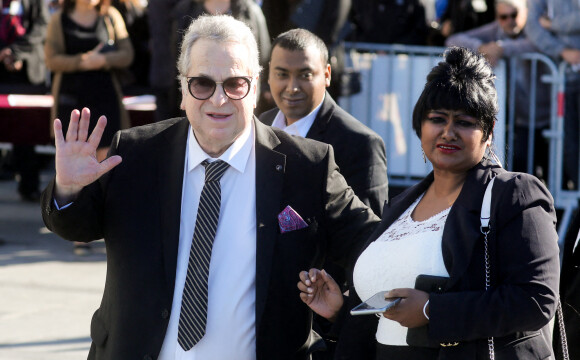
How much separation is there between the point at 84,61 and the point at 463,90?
5.98 metres

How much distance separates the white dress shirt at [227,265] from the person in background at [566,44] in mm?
5792

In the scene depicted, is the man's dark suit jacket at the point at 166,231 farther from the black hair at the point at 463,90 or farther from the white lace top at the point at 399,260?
the black hair at the point at 463,90

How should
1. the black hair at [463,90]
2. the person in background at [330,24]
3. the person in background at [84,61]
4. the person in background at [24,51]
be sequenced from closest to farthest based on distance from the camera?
1. the black hair at [463,90]
2. the person in background at [330,24]
3. the person in background at [84,61]
4. the person in background at [24,51]

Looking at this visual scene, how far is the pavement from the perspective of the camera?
630 cm

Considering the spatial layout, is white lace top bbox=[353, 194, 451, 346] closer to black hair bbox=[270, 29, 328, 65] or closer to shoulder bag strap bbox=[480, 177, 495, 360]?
shoulder bag strap bbox=[480, 177, 495, 360]

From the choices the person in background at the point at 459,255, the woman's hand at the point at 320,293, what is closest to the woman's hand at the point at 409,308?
the person in background at the point at 459,255

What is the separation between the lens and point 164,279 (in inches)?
131

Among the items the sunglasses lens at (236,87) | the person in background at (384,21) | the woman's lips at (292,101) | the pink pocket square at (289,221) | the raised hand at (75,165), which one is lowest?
the pink pocket square at (289,221)

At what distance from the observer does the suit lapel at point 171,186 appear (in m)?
3.33

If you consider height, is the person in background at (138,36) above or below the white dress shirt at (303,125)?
above

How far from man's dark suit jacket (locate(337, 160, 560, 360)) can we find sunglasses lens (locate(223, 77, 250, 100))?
2.80 feet

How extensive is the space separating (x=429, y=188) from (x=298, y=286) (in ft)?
1.98

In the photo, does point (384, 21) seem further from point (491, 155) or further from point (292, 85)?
point (491, 155)

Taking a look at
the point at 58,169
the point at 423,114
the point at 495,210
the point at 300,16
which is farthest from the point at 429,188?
the point at 300,16
